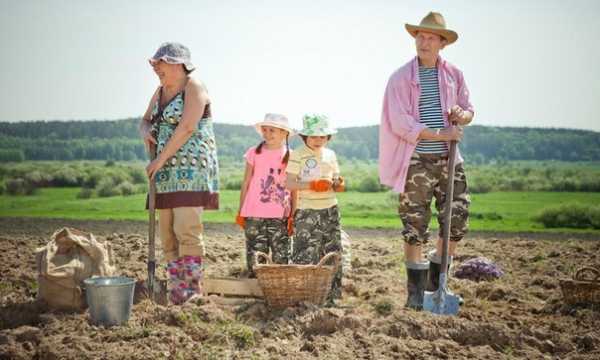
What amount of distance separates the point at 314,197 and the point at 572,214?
12.6 m

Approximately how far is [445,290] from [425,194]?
759mm

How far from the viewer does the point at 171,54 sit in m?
5.27

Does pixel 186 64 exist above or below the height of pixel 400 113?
above

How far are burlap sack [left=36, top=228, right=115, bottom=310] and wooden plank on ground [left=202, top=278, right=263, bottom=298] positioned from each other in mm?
865

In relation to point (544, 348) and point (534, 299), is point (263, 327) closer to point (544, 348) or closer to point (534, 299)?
point (544, 348)

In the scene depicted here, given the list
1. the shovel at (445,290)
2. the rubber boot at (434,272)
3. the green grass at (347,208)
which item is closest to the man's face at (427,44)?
the shovel at (445,290)

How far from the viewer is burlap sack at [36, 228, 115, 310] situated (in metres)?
5.11

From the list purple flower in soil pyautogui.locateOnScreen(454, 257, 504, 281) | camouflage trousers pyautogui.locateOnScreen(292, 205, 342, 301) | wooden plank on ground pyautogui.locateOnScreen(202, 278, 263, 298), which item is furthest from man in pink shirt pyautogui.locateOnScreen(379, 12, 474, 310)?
purple flower in soil pyautogui.locateOnScreen(454, 257, 504, 281)

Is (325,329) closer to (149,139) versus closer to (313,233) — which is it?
(313,233)

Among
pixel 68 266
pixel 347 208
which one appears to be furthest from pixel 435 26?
pixel 347 208

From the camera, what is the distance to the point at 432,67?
18.6 feet

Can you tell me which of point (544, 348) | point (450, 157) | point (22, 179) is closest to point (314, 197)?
point (450, 157)

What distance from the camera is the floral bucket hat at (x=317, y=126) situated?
19.1 ft

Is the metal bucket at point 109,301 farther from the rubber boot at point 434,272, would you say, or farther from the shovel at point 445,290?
the rubber boot at point 434,272
